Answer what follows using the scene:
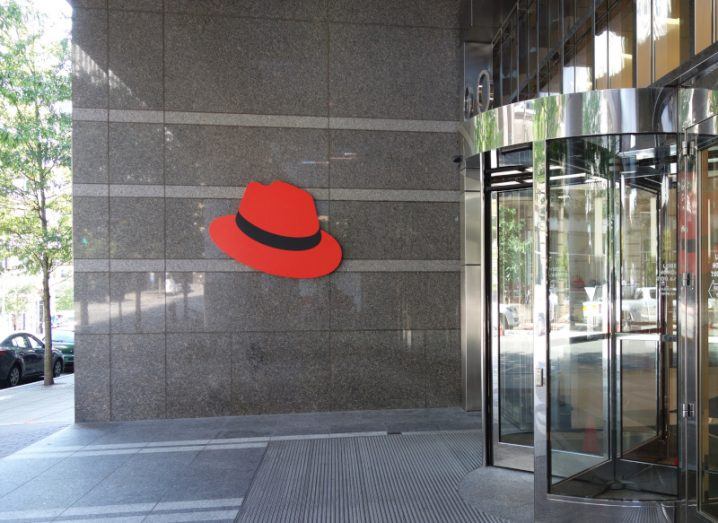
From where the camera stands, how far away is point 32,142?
11258 mm

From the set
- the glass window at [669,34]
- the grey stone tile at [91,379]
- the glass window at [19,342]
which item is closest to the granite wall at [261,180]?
the grey stone tile at [91,379]

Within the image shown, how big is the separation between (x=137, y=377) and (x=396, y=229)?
447 centimetres

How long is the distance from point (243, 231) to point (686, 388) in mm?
5751

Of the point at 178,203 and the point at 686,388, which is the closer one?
the point at 686,388

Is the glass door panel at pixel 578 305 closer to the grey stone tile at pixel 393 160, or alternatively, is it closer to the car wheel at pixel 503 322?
the car wheel at pixel 503 322

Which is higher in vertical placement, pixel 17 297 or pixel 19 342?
pixel 17 297

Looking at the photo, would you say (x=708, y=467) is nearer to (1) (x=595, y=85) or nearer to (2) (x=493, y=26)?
(1) (x=595, y=85)

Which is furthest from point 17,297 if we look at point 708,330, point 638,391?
point 708,330

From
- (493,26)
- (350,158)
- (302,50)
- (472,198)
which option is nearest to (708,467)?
(472,198)

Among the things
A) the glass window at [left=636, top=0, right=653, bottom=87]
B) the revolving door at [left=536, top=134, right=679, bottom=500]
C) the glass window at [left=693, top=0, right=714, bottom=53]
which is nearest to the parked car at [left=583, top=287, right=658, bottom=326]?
the revolving door at [left=536, top=134, right=679, bottom=500]

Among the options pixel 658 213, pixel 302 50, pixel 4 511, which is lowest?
pixel 4 511

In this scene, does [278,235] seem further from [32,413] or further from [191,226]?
[32,413]

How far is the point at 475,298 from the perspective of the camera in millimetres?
7715

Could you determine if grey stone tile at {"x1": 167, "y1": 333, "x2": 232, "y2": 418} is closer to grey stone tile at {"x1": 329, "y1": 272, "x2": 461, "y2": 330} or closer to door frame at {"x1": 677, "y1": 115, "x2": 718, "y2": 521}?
grey stone tile at {"x1": 329, "y1": 272, "x2": 461, "y2": 330}
